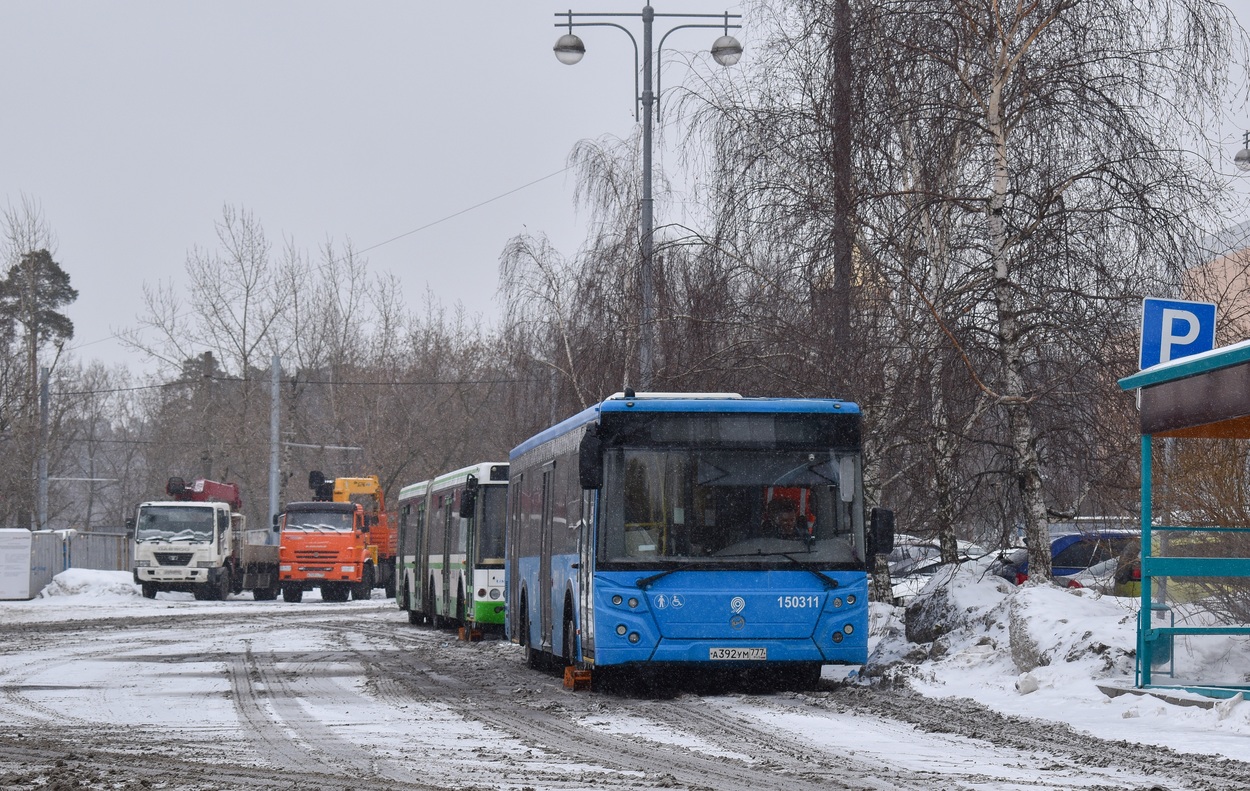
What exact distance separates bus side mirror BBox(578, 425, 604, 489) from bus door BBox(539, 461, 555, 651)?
300 cm

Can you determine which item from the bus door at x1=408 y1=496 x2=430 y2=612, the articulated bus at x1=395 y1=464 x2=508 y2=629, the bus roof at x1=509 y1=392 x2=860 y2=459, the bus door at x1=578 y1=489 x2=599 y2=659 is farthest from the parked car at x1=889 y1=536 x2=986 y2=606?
the bus door at x1=408 y1=496 x2=430 y2=612

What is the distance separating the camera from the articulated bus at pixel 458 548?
89.2 ft

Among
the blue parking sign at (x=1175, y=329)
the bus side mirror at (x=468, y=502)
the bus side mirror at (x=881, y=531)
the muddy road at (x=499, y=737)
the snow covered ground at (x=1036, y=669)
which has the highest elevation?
the blue parking sign at (x=1175, y=329)

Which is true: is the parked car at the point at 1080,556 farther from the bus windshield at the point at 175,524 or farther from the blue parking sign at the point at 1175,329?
the bus windshield at the point at 175,524

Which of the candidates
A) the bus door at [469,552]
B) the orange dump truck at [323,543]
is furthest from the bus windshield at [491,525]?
the orange dump truck at [323,543]

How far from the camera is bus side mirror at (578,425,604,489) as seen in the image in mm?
15836

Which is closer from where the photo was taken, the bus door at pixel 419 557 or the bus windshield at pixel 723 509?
the bus windshield at pixel 723 509

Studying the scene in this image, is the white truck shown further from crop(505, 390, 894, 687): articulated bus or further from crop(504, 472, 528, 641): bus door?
crop(505, 390, 894, 687): articulated bus

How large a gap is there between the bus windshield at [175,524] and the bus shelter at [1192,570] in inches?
1613

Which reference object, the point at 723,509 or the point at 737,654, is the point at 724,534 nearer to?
the point at 723,509

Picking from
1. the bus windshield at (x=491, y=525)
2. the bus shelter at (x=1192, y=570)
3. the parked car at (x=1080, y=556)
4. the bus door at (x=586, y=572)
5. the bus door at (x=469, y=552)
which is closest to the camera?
the bus shelter at (x=1192, y=570)

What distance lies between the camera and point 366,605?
5009 centimetres

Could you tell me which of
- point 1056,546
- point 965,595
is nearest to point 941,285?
point 965,595

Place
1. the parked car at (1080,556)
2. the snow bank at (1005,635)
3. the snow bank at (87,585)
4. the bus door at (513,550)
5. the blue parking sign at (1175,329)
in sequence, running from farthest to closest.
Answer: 1. the snow bank at (87,585)
2. the bus door at (513,550)
3. the parked car at (1080,556)
4. the snow bank at (1005,635)
5. the blue parking sign at (1175,329)
